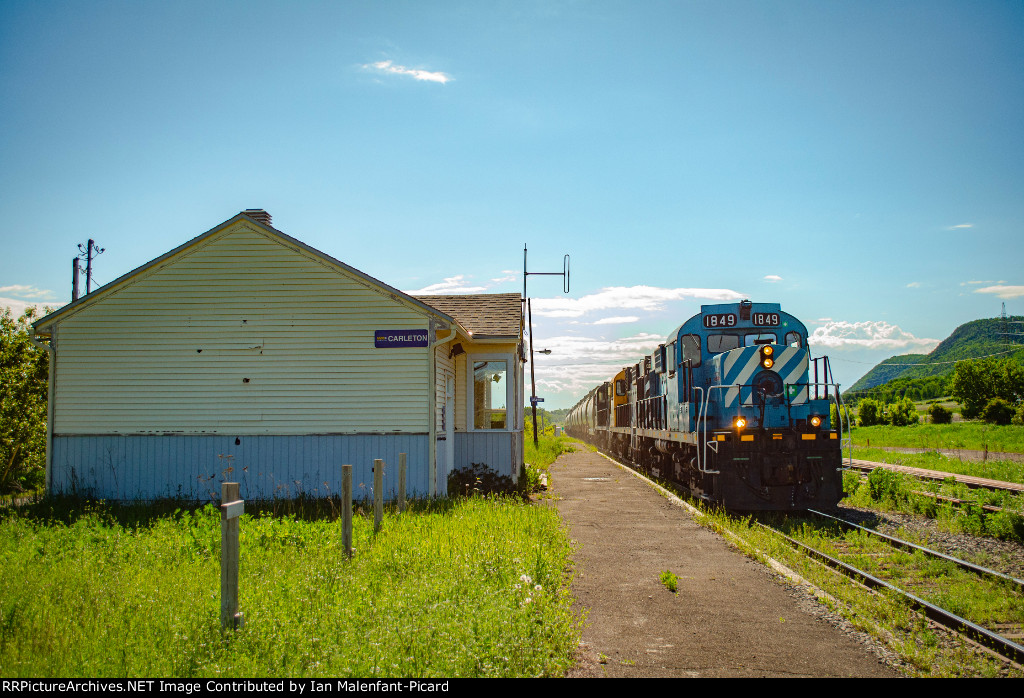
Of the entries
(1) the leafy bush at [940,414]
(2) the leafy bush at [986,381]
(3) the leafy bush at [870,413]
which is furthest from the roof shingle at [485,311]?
(2) the leafy bush at [986,381]

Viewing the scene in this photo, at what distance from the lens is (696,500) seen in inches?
545

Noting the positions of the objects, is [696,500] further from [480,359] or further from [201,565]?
[201,565]

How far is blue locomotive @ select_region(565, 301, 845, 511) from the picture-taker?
1162 cm

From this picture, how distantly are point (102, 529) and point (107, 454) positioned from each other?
4466mm

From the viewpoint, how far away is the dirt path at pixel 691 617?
17.1 feet

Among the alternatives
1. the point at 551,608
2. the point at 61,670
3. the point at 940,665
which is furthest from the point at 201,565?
the point at 940,665

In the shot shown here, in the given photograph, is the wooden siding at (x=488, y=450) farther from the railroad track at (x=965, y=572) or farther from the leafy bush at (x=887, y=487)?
the leafy bush at (x=887, y=487)

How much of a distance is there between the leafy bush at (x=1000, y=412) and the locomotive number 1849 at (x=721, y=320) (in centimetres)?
4578

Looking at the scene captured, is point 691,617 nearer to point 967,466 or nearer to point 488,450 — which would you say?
point 488,450

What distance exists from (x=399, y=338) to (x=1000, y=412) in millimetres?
51382

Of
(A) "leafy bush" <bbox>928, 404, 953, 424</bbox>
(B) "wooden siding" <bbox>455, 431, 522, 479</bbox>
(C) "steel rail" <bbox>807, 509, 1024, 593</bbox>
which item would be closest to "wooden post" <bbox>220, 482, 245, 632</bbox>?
(C) "steel rail" <bbox>807, 509, 1024, 593</bbox>

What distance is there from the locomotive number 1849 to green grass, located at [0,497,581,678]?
5.99 metres

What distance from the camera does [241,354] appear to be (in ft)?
44.0

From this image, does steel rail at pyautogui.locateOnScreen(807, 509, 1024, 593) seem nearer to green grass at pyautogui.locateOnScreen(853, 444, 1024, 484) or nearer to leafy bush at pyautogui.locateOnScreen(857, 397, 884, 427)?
green grass at pyautogui.locateOnScreen(853, 444, 1024, 484)
